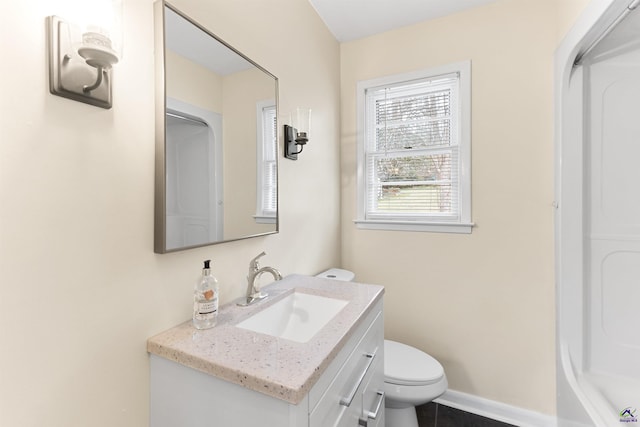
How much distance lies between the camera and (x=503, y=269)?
5.93 feet

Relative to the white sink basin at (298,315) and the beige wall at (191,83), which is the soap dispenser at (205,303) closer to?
the white sink basin at (298,315)

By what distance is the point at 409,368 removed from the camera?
5.11 feet

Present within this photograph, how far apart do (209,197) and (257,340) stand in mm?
536

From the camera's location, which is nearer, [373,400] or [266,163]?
[373,400]

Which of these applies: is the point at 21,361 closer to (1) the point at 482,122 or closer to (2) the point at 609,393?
(1) the point at 482,122

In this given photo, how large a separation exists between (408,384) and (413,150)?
1.48 metres

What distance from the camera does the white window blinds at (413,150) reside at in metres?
1.97

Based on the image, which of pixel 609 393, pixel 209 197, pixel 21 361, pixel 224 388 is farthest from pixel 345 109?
pixel 609 393

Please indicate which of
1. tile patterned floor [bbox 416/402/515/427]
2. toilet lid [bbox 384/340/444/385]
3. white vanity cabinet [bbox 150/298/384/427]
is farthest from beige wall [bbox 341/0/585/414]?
white vanity cabinet [bbox 150/298/384/427]

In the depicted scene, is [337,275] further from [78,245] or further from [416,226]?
[78,245]

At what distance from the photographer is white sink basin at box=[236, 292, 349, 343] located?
117 cm

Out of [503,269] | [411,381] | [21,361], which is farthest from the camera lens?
[503,269]

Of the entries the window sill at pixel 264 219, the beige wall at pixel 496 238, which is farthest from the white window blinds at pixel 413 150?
the window sill at pixel 264 219

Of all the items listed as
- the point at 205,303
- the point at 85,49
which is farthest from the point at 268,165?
the point at 85,49
